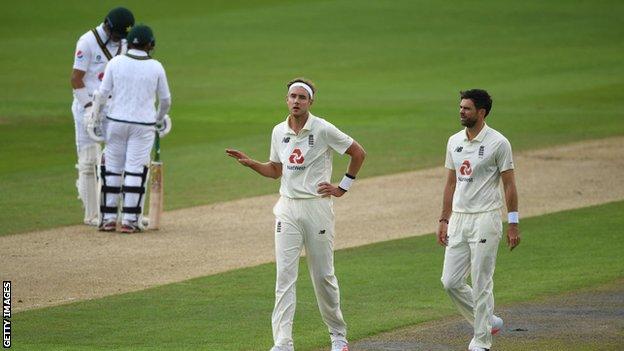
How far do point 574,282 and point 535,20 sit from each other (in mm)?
30715

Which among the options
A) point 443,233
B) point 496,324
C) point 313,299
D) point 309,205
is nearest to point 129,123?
point 313,299

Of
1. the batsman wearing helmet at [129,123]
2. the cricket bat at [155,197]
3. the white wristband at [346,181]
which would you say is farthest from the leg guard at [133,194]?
the white wristband at [346,181]

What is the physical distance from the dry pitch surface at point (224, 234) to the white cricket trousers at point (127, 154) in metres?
0.44

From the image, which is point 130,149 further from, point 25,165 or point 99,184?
point 25,165

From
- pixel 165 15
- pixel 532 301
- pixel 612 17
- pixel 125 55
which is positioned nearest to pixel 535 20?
pixel 612 17

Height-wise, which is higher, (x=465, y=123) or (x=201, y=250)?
(x=465, y=123)

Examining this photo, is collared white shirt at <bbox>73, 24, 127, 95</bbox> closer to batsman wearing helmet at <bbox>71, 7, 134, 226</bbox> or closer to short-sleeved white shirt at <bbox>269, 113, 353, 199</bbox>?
A: batsman wearing helmet at <bbox>71, 7, 134, 226</bbox>

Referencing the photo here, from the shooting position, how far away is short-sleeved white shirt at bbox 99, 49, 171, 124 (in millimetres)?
16781

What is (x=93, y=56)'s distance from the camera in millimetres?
17625

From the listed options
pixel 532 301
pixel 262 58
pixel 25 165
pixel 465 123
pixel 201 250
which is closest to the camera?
pixel 465 123

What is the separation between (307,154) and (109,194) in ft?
21.0

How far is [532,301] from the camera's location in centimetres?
1323

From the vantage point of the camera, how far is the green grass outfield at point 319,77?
22.9 m

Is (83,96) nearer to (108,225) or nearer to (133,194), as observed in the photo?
(133,194)
